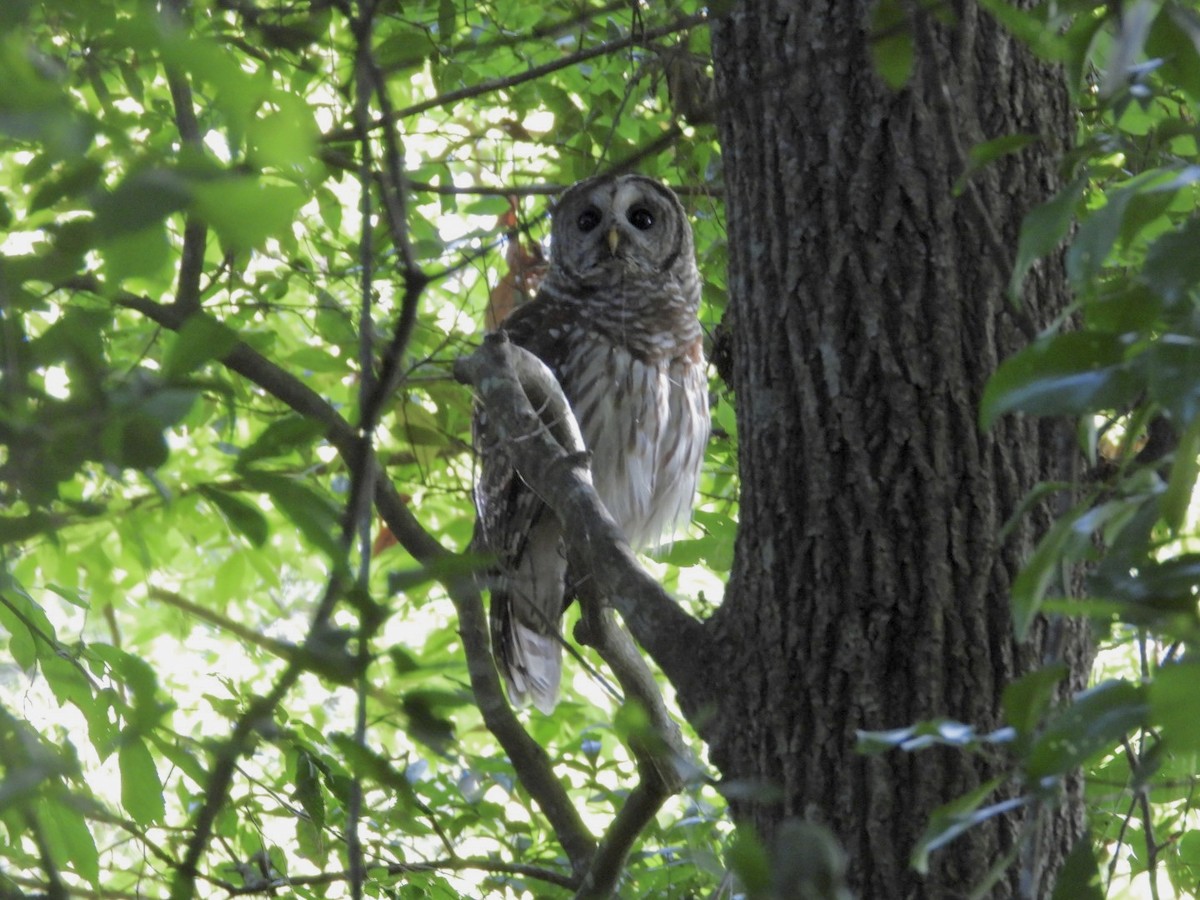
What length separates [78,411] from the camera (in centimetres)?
90

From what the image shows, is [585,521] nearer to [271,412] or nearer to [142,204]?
[142,204]

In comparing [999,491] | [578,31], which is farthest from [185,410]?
[578,31]

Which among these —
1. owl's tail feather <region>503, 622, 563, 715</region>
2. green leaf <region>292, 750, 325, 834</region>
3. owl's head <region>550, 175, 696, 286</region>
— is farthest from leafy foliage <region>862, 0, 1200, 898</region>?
owl's head <region>550, 175, 696, 286</region>

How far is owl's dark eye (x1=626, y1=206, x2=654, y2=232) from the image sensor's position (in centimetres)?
462

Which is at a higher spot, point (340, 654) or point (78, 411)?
point (78, 411)

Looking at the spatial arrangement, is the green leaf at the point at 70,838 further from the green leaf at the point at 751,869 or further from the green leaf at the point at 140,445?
the green leaf at the point at 751,869

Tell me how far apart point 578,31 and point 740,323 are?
5.03 feet

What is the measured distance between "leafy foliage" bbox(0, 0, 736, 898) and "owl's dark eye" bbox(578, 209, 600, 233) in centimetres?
38

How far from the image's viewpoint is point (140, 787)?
5.55ft

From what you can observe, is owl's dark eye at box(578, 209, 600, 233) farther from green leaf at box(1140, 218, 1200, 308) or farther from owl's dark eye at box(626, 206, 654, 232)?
green leaf at box(1140, 218, 1200, 308)

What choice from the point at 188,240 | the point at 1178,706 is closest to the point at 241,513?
the point at 1178,706

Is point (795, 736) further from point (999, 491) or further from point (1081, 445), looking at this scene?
point (1081, 445)

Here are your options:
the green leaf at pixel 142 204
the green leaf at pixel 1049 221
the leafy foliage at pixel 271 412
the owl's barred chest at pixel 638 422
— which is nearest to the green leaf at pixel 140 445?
the leafy foliage at pixel 271 412

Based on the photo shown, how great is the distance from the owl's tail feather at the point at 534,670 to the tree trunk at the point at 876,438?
2406mm
